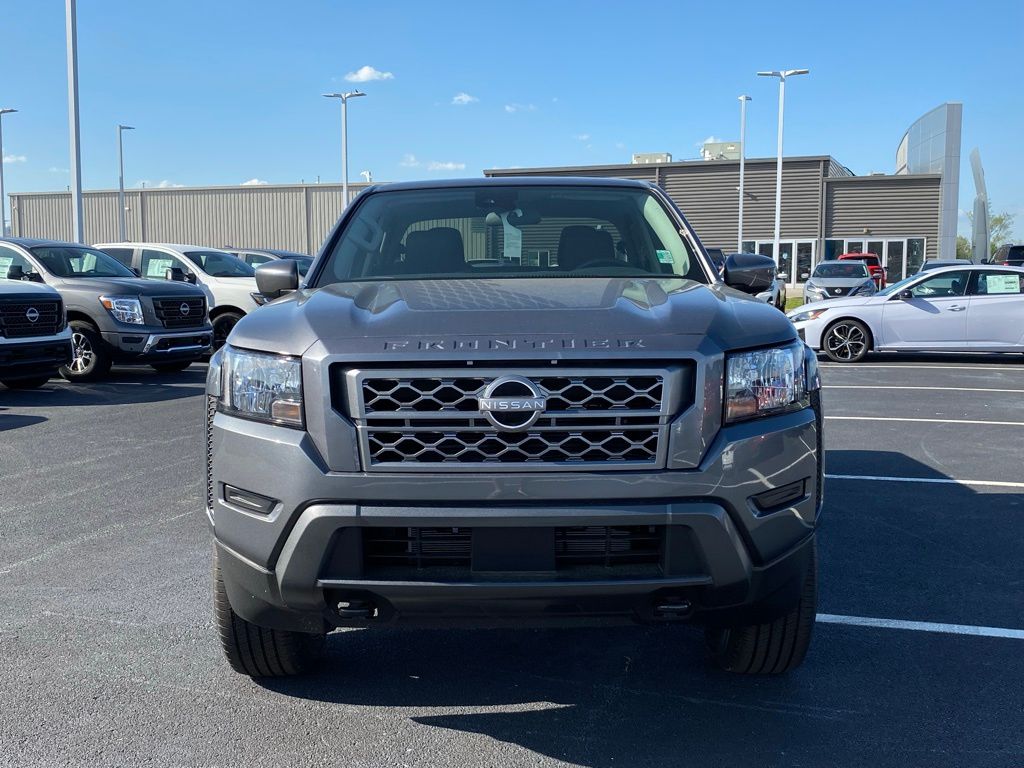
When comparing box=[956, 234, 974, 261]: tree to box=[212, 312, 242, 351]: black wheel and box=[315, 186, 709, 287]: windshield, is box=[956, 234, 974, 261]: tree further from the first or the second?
box=[315, 186, 709, 287]: windshield

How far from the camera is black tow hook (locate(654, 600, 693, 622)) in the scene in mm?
2658

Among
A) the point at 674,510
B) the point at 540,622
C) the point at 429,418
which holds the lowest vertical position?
the point at 540,622

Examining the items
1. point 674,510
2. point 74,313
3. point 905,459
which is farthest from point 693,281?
point 74,313

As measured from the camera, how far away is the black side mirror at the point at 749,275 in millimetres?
3906

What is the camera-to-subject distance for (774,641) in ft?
10.3

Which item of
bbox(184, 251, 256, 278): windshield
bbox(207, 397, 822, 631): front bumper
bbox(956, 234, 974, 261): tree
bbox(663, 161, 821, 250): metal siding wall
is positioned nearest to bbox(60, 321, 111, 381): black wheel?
bbox(184, 251, 256, 278): windshield

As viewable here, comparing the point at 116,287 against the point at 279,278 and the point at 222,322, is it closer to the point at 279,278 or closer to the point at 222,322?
the point at 222,322

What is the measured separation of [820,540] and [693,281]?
200 cm

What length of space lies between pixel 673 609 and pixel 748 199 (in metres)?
46.7

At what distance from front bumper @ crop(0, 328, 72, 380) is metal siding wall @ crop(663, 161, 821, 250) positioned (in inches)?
1498

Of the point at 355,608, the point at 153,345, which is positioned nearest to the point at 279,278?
the point at 355,608

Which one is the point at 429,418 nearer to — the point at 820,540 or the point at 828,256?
the point at 820,540

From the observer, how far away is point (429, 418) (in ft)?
8.46

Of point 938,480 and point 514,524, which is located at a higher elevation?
point 514,524
